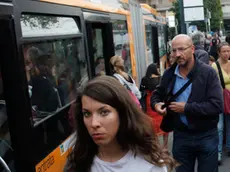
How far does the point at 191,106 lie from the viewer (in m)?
3.23

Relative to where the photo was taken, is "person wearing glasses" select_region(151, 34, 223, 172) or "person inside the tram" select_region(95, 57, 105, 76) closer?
"person wearing glasses" select_region(151, 34, 223, 172)

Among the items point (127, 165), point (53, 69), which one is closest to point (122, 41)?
point (53, 69)

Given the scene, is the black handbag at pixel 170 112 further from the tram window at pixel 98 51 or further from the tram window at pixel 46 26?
the tram window at pixel 98 51

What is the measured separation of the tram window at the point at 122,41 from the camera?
638cm

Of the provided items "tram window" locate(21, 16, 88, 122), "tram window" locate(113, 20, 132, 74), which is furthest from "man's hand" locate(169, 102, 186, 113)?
"tram window" locate(113, 20, 132, 74)

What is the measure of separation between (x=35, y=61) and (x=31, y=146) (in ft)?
2.44

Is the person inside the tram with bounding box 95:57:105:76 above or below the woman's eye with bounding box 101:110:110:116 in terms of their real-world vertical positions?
below

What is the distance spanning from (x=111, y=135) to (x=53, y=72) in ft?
6.73

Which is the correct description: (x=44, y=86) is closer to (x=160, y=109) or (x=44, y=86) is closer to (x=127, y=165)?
(x=160, y=109)

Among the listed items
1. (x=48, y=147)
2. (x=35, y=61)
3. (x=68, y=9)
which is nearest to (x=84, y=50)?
(x=68, y=9)

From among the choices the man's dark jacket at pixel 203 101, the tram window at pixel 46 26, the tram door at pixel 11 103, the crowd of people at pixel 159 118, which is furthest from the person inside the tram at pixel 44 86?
the man's dark jacket at pixel 203 101

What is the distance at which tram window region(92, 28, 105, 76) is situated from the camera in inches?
210

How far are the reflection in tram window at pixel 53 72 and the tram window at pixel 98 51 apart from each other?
904 mm

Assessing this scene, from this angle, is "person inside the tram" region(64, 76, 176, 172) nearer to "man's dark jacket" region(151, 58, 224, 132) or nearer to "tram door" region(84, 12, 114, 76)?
"man's dark jacket" region(151, 58, 224, 132)
